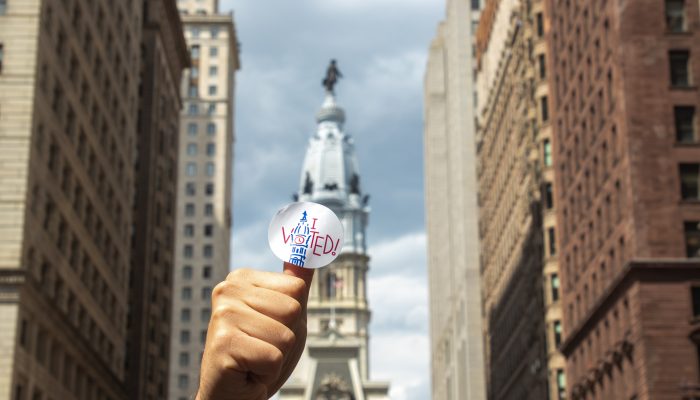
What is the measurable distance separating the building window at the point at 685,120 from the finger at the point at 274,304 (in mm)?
59857

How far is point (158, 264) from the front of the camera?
109 m

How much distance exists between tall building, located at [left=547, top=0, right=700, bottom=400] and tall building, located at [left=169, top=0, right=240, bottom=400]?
335 ft

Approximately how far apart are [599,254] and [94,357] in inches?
1126

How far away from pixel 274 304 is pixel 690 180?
5930 cm

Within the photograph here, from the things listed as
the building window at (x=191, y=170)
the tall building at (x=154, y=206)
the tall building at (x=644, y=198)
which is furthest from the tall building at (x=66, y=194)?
the building window at (x=191, y=170)

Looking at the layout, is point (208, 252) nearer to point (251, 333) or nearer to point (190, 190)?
point (190, 190)

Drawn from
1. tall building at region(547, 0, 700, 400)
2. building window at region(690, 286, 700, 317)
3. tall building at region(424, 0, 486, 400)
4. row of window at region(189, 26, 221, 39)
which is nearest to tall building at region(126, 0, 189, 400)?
tall building at region(547, 0, 700, 400)

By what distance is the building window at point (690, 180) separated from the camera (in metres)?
65.6

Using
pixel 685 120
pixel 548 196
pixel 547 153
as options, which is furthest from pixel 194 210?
pixel 685 120

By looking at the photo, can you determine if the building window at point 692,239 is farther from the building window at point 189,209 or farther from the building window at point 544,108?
the building window at point 189,209

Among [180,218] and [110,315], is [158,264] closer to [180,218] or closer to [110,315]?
[110,315]

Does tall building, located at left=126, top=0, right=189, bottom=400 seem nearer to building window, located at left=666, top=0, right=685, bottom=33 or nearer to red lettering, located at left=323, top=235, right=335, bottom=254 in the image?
Answer: building window, located at left=666, top=0, right=685, bottom=33

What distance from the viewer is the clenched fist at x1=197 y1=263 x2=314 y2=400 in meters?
8.74

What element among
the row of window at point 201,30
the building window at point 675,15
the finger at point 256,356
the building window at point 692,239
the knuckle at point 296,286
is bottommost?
the finger at point 256,356
